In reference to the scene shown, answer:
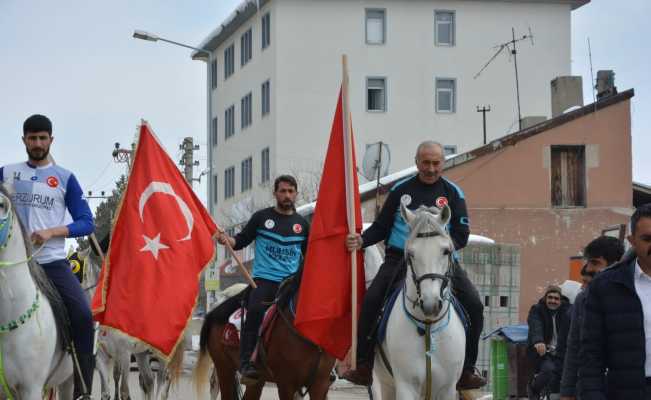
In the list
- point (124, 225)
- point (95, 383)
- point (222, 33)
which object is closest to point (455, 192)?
point (124, 225)

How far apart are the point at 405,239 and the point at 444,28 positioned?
56.7m

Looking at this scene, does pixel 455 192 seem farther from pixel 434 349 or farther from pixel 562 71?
pixel 562 71

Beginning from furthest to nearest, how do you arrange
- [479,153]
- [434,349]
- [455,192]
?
1. [479,153]
2. [455,192]
3. [434,349]

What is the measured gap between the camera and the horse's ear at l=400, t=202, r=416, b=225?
35.2 ft

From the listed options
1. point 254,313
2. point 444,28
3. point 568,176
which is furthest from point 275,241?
point 444,28

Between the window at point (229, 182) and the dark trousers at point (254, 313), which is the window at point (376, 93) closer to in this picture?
the window at point (229, 182)

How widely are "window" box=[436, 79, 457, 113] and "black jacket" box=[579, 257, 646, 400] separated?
59.9m

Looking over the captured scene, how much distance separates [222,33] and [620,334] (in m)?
68.0

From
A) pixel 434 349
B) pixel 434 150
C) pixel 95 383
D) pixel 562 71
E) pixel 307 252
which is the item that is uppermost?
pixel 562 71

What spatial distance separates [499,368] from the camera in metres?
21.5

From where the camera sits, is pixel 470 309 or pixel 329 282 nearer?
pixel 470 309

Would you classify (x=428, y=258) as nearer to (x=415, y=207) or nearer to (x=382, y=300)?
(x=415, y=207)

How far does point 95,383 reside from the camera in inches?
1040

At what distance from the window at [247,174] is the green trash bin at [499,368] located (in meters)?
48.8
